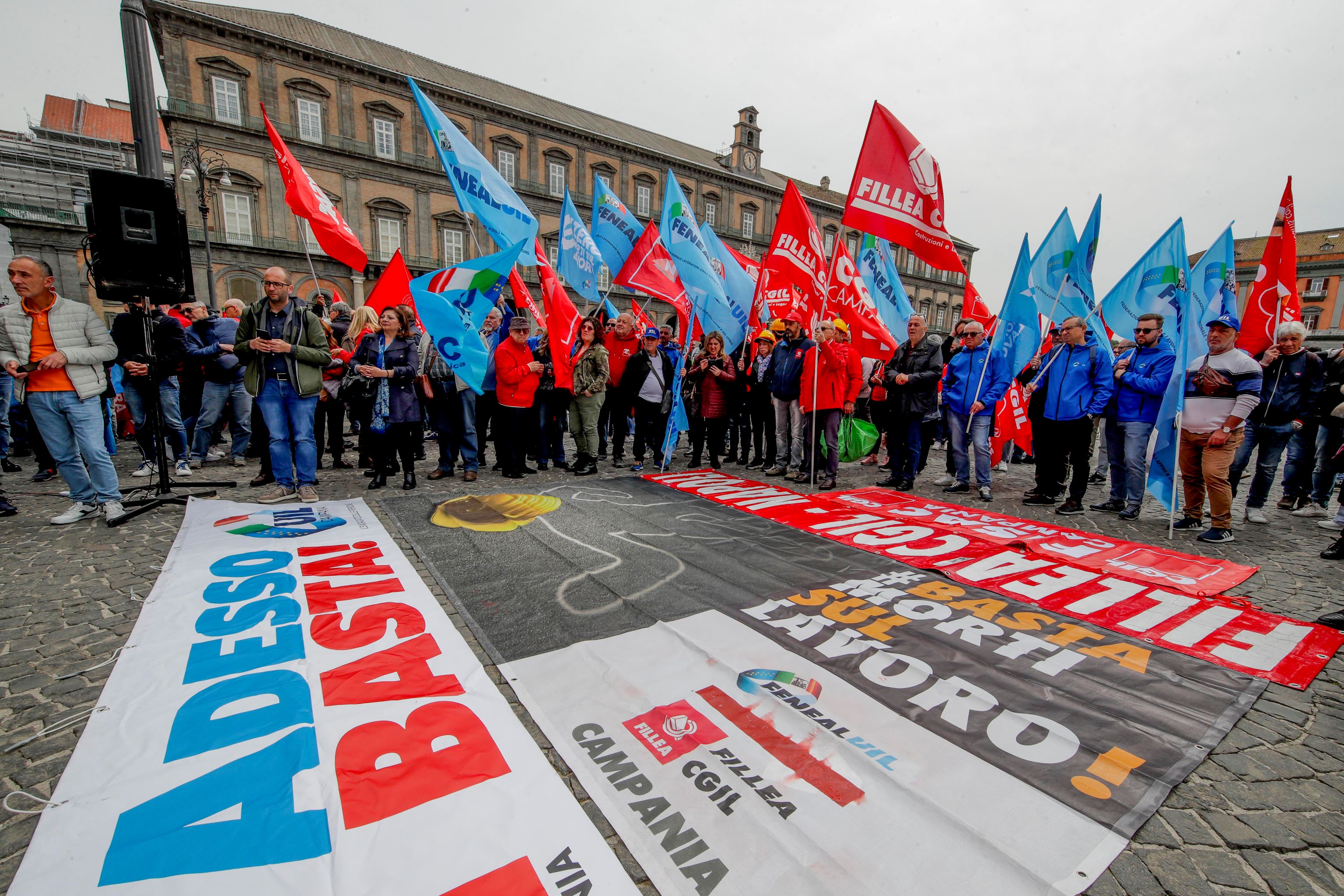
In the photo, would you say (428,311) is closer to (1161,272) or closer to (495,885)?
(495,885)

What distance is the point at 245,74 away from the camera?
26203mm

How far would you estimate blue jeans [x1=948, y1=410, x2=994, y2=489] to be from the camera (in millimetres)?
6582

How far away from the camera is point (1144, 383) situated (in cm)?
552

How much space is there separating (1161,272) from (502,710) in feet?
24.6

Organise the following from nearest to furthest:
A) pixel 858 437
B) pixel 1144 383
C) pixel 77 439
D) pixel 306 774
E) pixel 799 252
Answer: pixel 306 774
pixel 77 439
pixel 1144 383
pixel 799 252
pixel 858 437

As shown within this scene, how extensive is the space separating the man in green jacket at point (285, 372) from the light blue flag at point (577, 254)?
11.1 ft

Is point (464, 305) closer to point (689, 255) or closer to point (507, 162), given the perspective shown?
point (689, 255)

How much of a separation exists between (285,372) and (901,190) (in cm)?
605

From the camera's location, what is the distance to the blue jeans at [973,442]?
6582 millimetres

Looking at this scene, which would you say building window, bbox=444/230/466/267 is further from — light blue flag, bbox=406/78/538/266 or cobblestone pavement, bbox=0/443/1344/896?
cobblestone pavement, bbox=0/443/1344/896

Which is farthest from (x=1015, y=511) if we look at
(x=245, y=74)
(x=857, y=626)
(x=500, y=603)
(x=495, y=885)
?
(x=245, y=74)

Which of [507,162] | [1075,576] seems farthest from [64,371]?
[507,162]

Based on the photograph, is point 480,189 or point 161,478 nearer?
point 161,478

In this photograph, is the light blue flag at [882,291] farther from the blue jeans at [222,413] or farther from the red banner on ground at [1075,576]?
the blue jeans at [222,413]
